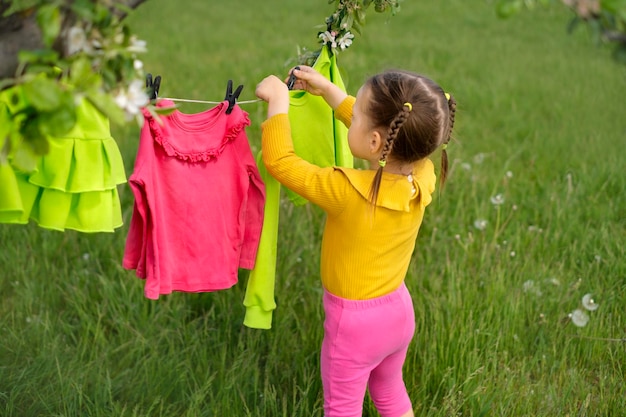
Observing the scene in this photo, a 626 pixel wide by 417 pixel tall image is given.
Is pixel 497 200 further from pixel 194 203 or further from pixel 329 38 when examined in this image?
pixel 194 203

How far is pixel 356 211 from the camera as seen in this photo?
2.02 m

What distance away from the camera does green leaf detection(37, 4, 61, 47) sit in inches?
44.4

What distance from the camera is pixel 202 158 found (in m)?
2.16

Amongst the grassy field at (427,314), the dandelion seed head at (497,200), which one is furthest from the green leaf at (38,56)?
the dandelion seed head at (497,200)

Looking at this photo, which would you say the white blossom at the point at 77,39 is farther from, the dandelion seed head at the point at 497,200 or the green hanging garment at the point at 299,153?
the dandelion seed head at the point at 497,200

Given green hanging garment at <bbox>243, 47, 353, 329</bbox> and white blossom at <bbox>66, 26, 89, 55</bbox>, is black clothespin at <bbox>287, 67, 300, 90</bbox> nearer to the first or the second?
green hanging garment at <bbox>243, 47, 353, 329</bbox>

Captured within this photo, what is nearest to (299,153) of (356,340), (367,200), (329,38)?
(329,38)

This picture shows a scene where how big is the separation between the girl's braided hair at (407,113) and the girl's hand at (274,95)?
229 mm

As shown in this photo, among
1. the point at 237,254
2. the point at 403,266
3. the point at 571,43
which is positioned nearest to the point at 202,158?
the point at 237,254

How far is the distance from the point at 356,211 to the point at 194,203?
1.59ft

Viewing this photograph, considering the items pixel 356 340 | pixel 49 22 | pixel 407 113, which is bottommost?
pixel 356 340

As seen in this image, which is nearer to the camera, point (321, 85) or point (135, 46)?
point (135, 46)

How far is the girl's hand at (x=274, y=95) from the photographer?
207 cm

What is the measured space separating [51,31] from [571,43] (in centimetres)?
732
